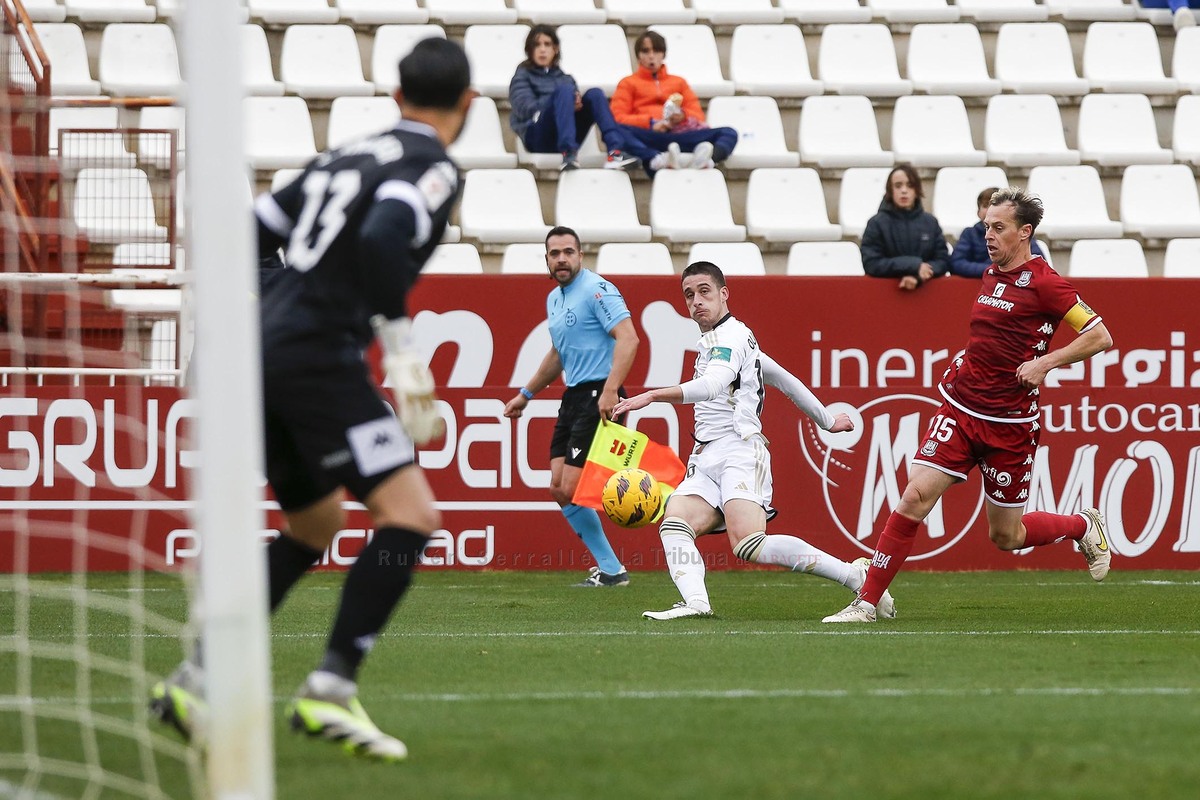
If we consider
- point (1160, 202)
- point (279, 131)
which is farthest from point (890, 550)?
point (279, 131)

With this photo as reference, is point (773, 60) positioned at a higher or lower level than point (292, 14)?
lower

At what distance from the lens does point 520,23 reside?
14.8m

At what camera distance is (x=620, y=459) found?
29.3 feet

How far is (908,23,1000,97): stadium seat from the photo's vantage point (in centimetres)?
1468

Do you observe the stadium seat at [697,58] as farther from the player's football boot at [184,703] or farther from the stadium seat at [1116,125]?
the player's football boot at [184,703]

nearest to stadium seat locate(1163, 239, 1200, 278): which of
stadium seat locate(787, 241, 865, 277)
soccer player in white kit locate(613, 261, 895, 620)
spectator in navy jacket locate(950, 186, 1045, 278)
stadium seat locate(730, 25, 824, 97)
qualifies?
spectator in navy jacket locate(950, 186, 1045, 278)

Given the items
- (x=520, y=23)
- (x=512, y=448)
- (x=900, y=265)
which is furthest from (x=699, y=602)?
(x=520, y=23)

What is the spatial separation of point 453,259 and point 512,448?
2.09 meters

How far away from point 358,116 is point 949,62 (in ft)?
17.8

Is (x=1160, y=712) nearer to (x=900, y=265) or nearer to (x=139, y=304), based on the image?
(x=900, y=265)

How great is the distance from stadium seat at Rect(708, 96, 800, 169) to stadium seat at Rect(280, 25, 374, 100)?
10.0 feet

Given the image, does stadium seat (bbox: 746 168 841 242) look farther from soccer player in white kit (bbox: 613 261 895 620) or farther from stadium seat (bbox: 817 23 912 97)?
soccer player in white kit (bbox: 613 261 895 620)

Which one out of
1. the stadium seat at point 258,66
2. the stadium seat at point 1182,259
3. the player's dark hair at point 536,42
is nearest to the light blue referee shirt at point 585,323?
the player's dark hair at point 536,42

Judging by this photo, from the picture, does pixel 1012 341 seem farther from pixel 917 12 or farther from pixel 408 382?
pixel 917 12
